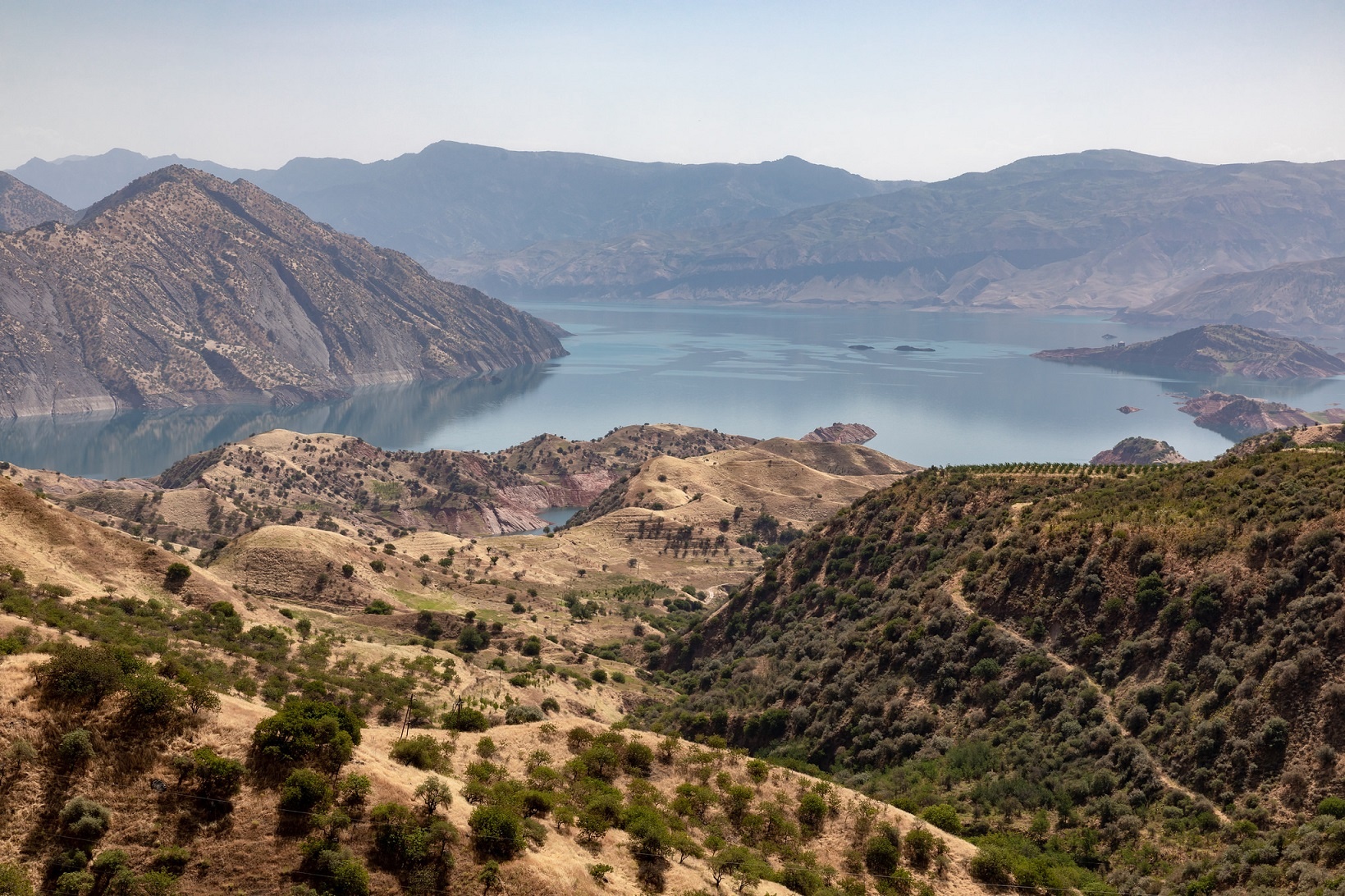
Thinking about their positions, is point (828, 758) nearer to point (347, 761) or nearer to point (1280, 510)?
point (1280, 510)

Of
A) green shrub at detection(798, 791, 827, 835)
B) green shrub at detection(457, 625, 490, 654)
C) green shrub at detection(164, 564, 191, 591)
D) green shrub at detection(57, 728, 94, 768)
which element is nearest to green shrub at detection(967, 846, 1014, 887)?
green shrub at detection(798, 791, 827, 835)

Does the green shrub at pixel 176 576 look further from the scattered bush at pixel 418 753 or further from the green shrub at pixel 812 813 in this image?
the green shrub at pixel 812 813

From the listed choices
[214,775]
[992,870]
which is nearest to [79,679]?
[214,775]

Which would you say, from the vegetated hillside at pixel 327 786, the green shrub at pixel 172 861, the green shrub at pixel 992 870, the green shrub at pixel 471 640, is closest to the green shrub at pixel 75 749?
the vegetated hillside at pixel 327 786

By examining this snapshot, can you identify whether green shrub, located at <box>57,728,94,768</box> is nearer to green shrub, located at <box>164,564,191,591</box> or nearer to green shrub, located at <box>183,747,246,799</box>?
green shrub, located at <box>183,747,246,799</box>

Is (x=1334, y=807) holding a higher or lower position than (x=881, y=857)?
higher

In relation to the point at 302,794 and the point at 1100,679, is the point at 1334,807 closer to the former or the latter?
the point at 1100,679

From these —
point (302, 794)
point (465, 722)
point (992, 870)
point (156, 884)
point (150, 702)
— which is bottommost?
point (992, 870)
